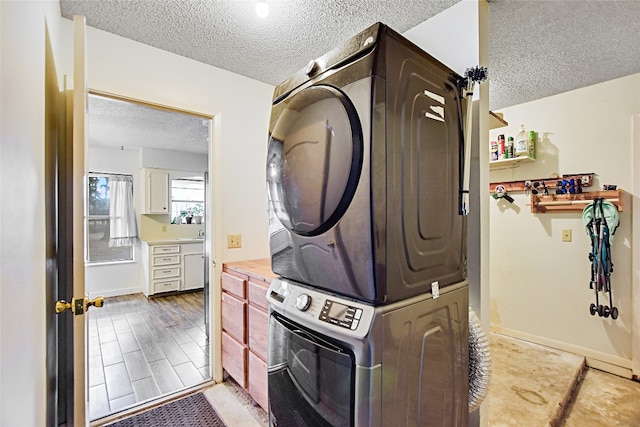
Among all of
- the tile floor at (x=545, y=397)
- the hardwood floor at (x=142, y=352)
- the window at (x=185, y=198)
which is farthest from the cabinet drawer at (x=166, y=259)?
the tile floor at (x=545, y=397)

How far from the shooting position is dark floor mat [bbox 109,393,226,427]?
1.85 meters

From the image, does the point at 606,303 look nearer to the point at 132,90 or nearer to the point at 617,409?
the point at 617,409

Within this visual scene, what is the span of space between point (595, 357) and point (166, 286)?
5339 mm

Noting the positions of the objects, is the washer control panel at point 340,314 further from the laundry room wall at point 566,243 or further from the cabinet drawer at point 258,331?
the laundry room wall at point 566,243

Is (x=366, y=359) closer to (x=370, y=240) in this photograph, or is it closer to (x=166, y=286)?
(x=370, y=240)

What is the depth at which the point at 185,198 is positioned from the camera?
555cm

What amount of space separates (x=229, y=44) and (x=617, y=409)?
11.8 ft

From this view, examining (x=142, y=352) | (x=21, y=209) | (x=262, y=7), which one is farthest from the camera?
(x=142, y=352)

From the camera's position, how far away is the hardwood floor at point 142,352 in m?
2.22

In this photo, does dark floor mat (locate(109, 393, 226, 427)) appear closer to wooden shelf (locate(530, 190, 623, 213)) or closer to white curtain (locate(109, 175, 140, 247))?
wooden shelf (locate(530, 190, 623, 213))

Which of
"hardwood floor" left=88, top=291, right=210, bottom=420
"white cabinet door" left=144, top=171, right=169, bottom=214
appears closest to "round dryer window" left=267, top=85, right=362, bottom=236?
"hardwood floor" left=88, top=291, right=210, bottom=420

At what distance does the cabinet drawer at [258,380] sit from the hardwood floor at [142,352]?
2.22 ft

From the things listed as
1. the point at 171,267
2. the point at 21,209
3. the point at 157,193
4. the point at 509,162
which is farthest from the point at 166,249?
the point at 509,162

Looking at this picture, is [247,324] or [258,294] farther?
[247,324]
